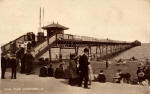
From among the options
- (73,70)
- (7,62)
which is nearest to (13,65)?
(7,62)

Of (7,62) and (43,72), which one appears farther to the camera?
(43,72)

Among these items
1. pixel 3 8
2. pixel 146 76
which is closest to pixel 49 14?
pixel 3 8

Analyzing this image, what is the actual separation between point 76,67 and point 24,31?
2.78ft

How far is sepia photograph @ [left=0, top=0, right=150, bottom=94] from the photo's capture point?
459 cm

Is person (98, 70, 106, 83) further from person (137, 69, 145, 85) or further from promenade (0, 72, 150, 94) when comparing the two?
person (137, 69, 145, 85)

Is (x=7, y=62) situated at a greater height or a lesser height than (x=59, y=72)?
greater

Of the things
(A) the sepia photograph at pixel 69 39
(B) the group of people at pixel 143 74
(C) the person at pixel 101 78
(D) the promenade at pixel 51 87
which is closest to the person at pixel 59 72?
(A) the sepia photograph at pixel 69 39

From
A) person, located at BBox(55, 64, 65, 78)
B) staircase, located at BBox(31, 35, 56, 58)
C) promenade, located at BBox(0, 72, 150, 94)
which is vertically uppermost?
staircase, located at BBox(31, 35, 56, 58)

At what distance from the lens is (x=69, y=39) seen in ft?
17.6

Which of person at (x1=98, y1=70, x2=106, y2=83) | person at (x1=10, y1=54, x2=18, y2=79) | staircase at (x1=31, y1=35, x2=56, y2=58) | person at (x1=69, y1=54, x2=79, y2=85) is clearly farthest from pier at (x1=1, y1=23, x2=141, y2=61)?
person at (x1=98, y1=70, x2=106, y2=83)

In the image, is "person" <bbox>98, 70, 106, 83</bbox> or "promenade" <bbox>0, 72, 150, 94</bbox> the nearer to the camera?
"promenade" <bbox>0, 72, 150, 94</bbox>

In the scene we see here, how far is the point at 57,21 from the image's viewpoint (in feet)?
15.6

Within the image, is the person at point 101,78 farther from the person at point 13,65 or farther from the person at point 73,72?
the person at point 13,65

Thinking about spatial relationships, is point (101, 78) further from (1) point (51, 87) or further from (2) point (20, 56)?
(2) point (20, 56)
